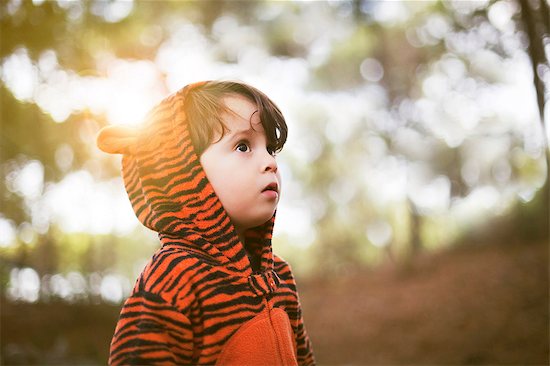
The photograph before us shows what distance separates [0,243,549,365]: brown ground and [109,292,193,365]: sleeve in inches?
189

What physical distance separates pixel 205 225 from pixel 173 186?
151 millimetres

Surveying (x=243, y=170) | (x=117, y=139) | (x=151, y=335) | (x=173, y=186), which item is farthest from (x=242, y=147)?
(x=151, y=335)

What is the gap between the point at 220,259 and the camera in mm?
1348

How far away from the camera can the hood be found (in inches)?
53.4

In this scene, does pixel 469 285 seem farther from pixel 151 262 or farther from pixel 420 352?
pixel 151 262

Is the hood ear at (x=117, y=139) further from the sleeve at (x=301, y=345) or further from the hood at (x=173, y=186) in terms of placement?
the sleeve at (x=301, y=345)

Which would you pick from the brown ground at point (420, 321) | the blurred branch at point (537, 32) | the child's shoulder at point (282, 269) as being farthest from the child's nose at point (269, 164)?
the brown ground at point (420, 321)

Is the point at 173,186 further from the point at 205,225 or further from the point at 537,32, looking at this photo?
the point at 537,32

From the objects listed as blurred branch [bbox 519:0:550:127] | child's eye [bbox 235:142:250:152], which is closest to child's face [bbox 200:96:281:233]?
child's eye [bbox 235:142:250:152]

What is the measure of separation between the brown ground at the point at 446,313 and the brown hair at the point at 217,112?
206 inches

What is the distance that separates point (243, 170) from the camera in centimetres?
134

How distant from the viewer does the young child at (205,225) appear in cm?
120

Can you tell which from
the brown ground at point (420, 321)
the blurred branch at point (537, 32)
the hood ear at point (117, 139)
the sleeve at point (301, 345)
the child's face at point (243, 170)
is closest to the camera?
the child's face at point (243, 170)

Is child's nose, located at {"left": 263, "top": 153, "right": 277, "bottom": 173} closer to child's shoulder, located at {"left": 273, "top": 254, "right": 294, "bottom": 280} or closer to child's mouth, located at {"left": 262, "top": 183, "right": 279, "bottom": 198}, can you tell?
child's mouth, located at {"left": 262, "top": 183, "right": 279, "bottom": 198}
